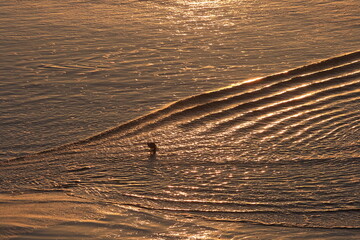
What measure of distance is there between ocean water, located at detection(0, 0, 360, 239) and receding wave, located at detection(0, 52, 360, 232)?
0.04 ft

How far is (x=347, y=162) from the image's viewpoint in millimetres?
3707

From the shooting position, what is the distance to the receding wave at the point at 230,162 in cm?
330

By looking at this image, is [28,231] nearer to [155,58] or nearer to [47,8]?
[155,58]

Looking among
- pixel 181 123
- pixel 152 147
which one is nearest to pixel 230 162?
pixel 152 147

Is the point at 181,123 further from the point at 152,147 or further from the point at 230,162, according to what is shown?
the point at 230,162

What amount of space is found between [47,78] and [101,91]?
54 centimetres

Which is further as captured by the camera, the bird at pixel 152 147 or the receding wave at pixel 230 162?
the bird at pixel 152 147

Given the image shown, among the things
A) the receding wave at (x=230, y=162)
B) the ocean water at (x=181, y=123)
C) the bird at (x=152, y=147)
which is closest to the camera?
the ocean water at (x=181, y=123)

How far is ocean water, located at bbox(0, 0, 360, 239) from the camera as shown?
125 inches

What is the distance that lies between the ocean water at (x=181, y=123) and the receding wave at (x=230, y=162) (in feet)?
0.04

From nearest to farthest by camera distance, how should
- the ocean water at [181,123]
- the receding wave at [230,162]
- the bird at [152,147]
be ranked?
the ocean water at [181,123]
the receding wave at [230,162]
the bird at [152,147]

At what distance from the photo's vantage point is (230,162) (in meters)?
3.73

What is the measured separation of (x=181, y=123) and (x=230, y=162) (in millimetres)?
611

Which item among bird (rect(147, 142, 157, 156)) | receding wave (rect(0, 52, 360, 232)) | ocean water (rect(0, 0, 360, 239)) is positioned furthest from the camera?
bird (rect(147, 142, 157, 156))
